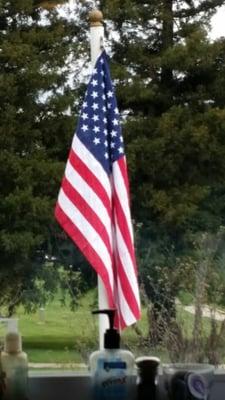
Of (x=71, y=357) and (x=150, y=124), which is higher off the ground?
(x=150, y=124)

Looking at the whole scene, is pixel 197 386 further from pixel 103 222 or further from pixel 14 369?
pixel 103 222

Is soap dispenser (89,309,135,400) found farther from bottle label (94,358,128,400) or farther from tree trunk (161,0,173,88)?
tree trunk (161,0,173,88)

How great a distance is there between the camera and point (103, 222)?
7.55 feet

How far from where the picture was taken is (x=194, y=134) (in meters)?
2.91

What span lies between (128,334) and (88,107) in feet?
2.34

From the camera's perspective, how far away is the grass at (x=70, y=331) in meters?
2.53

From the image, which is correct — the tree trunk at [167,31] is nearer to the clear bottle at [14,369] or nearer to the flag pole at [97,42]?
the flag pole at [97,42]

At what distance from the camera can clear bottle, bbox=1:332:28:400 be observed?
145 cm

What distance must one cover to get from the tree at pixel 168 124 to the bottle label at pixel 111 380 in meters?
1.42

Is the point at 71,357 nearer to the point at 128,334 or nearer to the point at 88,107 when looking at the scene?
the point at 128,334

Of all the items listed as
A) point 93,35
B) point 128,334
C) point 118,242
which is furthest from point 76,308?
point 93,35

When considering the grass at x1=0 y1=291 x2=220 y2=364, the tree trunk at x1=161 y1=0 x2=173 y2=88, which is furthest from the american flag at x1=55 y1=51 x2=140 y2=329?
the tree trunk at x1=161 y1=0 x2=173 y2=88

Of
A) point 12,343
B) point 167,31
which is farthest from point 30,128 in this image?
point 12,343

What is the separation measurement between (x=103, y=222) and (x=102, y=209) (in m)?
0.04
